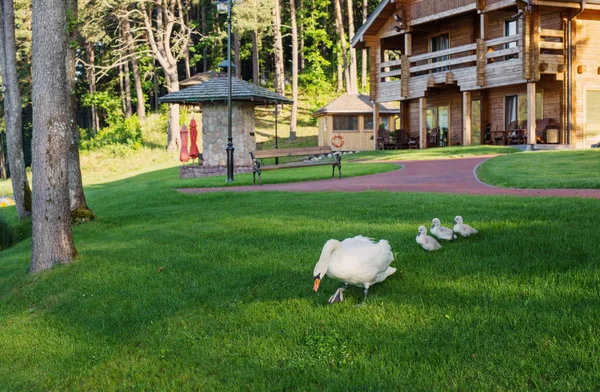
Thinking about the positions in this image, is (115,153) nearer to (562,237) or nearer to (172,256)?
(172,256)

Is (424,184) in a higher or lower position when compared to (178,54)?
lower

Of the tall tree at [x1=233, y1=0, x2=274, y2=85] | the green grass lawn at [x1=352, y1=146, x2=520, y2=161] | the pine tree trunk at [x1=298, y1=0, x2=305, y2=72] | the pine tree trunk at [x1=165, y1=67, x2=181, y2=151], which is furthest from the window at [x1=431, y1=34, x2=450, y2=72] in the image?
the pine tree trunk at [x1=298, y1=0, x2=305, y2=72]

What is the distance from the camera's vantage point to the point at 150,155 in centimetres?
4231

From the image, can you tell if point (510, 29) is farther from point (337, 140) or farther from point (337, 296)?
point (337, 296)

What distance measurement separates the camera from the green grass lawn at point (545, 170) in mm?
13438

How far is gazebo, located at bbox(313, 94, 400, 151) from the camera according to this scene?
38000 mm

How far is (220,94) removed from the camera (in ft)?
83.4

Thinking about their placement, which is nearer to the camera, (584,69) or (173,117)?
(584,69)

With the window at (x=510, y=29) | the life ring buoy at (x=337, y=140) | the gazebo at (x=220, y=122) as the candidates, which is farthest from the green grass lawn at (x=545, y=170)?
the life ring buoy at (x=337, y=140)

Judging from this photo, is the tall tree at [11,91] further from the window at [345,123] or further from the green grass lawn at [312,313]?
the window at [345,123]

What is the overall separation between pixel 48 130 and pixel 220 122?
55.4ft

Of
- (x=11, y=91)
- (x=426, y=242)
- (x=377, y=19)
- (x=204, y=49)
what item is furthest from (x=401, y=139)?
(x=204, y=49)

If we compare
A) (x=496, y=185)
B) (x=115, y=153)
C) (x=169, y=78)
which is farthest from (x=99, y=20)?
(x=496, y=185)

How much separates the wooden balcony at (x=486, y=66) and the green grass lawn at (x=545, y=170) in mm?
6172
